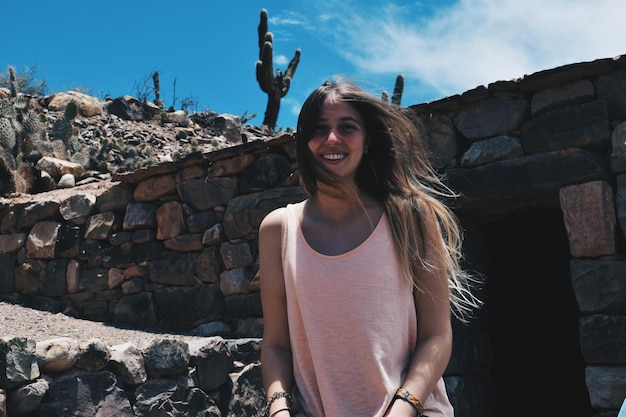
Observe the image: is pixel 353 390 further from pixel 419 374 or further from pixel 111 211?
pixel 111 211

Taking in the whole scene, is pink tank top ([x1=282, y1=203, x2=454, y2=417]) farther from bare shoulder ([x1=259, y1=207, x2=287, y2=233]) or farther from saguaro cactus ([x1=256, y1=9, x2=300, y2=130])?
saguaro cactus ([x1=256, y1=9, x2=300, y2=130])

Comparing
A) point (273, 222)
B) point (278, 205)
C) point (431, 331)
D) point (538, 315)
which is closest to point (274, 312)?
point (273, 222)

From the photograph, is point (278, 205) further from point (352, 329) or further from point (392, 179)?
point (352, 329)

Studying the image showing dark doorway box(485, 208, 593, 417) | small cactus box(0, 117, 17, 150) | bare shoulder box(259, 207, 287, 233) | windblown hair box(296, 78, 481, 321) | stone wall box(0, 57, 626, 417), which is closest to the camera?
windblown hair box(296, 78, 481, 321)

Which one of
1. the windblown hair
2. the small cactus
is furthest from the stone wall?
the windblown hair

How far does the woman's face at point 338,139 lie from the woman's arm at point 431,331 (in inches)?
11.0

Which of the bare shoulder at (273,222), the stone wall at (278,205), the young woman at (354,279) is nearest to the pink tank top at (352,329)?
the young woman at (354,279)

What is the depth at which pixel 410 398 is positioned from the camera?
5.06ft

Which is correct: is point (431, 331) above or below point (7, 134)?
below

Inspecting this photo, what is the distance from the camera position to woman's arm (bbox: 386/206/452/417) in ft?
5.24

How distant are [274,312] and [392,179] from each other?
1.63ft

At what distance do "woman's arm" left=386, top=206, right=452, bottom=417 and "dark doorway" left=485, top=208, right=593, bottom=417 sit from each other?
4167 mm

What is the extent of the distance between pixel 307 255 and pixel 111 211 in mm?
4895

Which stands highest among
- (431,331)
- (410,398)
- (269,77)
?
(269,77)
